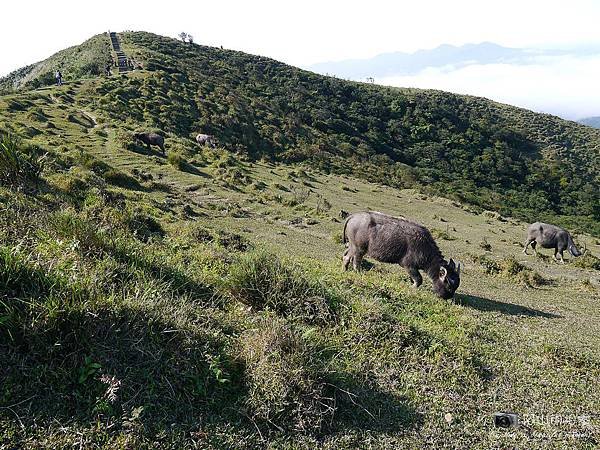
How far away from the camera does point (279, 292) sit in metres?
6.73

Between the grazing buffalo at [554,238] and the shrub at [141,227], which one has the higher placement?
the shrub at [141,227]

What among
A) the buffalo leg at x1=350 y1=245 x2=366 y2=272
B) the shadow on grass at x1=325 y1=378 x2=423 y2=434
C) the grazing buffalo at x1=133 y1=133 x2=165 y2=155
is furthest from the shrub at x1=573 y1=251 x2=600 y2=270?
the grazing buffalo at x1=133 y1=133 x2=165 y2=155

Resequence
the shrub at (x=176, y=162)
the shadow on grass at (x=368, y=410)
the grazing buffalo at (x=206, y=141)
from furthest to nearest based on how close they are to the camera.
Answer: the grazing buffalo at (x=206, y=141), the shrub at (x=176, y=162), the shadow on grass at (x=368, y=410)

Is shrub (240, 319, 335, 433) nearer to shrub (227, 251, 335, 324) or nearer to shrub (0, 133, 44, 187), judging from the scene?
shrub (227, 251, 335, 324)

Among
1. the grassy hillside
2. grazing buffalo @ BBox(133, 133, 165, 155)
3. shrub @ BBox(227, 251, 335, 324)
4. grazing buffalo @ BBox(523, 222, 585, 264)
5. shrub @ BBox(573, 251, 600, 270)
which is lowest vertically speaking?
shrub @ BBox(573, 251, 600, 270)

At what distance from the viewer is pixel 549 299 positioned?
41.5 feet

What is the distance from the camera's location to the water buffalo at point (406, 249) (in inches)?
384

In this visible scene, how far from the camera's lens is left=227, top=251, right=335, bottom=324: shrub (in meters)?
6.63

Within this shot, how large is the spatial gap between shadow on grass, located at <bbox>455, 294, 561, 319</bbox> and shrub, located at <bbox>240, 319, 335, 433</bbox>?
19.3ft

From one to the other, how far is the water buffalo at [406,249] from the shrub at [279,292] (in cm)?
374

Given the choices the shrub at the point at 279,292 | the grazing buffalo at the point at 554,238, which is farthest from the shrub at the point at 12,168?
the grazing buffalo at the point at 554,238

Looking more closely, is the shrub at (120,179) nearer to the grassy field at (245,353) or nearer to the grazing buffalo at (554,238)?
the grassy field at (245,353)

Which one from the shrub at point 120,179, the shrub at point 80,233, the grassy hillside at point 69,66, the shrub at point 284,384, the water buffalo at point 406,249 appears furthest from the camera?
the grassy hillside at point 69,66

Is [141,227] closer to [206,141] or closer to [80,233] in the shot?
[80,233]
